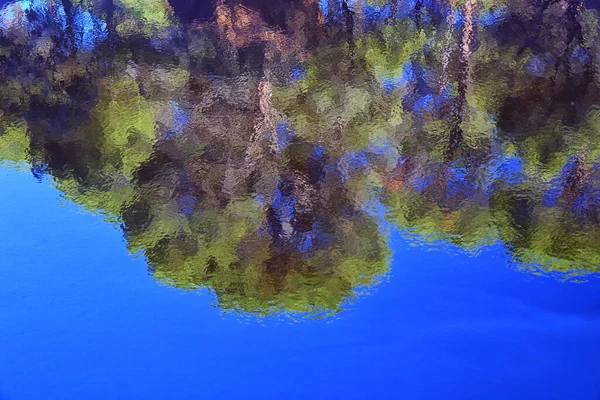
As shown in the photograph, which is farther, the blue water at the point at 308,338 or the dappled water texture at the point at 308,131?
the dappled water texture at the point at 308,131

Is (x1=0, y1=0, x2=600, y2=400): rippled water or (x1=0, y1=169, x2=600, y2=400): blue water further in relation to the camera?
(x1=0, y1=0, x2=600, y2=400): rippled water

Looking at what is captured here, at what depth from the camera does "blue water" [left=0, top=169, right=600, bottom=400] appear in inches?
58.2

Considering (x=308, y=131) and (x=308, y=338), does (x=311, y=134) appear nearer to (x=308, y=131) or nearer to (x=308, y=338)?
(x=308, y=131)

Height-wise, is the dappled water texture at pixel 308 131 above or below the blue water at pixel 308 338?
above

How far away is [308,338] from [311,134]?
0.74 metres

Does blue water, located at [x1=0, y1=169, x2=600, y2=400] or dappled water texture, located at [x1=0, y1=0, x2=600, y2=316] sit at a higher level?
dappled water texture, located at [x1=0, y1=0, x2=600, y2=316]

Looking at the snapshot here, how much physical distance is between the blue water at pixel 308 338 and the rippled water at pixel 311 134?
0.05 meters

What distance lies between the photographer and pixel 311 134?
1.78 m

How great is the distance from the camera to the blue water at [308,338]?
1.48 metres

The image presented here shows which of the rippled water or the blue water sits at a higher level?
the rippled water

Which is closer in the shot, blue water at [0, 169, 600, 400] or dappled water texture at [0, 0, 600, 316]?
blue water at [0, 169, 600, 400]

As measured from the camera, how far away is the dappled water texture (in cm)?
163

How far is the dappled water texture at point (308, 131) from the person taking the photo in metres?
1.63

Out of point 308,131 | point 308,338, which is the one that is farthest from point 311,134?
point 308,338
